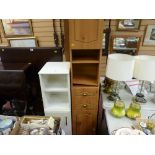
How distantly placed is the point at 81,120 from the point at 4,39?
190 centimetres

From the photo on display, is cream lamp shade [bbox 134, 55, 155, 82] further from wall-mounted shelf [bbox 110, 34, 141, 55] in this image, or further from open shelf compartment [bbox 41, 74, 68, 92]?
wall-mounted shelf [bbox 110, 34, 141, 55]

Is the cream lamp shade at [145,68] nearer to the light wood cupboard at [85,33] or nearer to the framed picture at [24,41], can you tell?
the light wood cupboard at [85,33]

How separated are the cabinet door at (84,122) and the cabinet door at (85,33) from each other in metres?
0.83

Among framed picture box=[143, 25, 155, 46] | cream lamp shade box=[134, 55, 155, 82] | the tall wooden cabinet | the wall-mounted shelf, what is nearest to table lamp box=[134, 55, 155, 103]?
cream lamp shade box=[134, 55, 155, 82]

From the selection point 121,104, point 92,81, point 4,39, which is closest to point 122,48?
point 92,81

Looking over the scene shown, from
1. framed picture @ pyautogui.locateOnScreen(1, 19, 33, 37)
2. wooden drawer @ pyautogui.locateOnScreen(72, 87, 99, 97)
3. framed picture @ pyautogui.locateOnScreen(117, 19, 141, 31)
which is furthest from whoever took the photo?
framed picture @ pyautogui.locateOnScreen(1, 19, 33, 37)

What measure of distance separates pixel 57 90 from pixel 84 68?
45 centimetres

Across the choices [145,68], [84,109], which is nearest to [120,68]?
[145,68]

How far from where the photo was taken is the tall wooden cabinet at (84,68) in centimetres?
130

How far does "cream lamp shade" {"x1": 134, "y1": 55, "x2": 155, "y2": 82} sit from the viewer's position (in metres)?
1.33

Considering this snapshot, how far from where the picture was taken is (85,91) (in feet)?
5.35

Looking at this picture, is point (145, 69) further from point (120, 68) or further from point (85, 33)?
point (85, 33)

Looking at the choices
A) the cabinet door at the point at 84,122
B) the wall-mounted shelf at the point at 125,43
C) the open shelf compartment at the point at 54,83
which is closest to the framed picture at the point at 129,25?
the wall-mounted shelf at the point at 125,43
